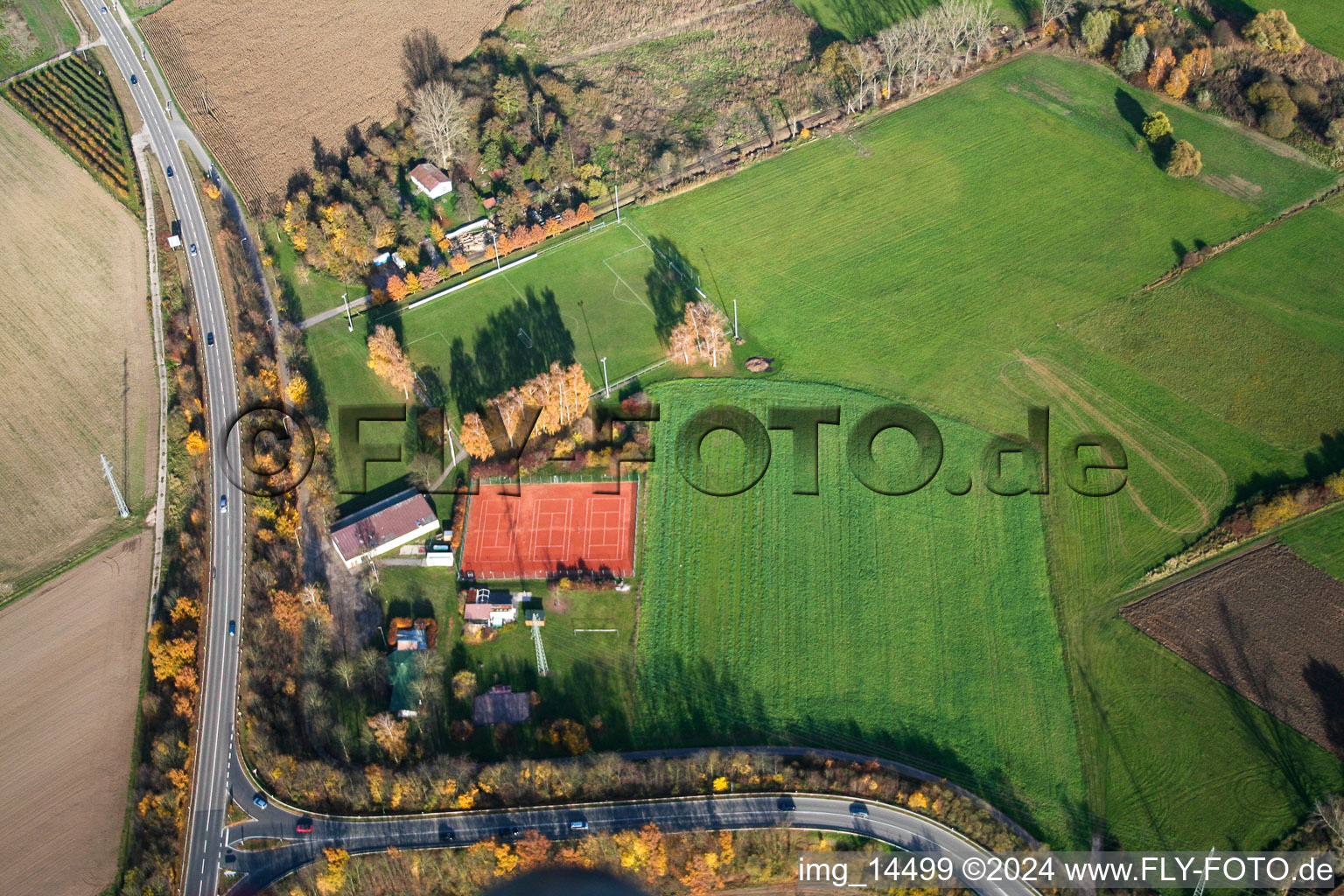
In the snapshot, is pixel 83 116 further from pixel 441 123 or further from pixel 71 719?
pixel 71 719

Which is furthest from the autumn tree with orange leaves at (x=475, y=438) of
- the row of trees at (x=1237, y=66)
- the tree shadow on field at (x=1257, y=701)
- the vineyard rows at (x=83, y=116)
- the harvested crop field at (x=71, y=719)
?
the row of trees at (x=1237, y=66)

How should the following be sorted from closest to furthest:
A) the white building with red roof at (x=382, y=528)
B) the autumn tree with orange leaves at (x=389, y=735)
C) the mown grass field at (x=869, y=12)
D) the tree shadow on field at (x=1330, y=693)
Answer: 1. the tree shadow on field at (x=1330, y=693)
2. the autumn tree with orange leaves at (x=389, y=735)
3. the white building with red roof at (x=382, y=528)
4. the mown grass field at (x=869, y=12)

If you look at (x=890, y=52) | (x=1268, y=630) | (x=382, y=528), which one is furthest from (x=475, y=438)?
(x=890, y=52)

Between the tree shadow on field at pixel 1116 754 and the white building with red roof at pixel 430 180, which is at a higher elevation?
the white building with red roof at pixel 430 180

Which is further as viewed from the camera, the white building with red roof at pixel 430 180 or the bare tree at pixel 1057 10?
the bare tree at pixel 1057 10

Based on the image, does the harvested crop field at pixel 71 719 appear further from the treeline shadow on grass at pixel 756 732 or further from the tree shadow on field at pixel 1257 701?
the tree shadow on field at pixel 1257 701

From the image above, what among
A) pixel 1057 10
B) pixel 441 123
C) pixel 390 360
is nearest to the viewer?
pixel 390 360

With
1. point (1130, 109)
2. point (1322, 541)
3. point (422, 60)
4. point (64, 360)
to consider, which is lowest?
point (1322, 541)
